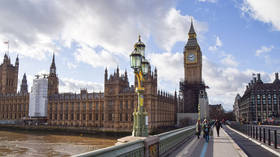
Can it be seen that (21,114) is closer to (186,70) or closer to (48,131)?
(48,131)

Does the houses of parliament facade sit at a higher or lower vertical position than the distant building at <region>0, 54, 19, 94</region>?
lower

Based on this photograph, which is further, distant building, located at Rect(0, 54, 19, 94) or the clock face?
A: distant building, located at Rect(0, 54, 19, 94)

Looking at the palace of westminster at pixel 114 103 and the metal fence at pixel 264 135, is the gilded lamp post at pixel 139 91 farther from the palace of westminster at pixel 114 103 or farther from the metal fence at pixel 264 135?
the palace of westminster at pixel 114 103

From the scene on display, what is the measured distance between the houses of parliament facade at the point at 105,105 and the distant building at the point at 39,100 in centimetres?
238

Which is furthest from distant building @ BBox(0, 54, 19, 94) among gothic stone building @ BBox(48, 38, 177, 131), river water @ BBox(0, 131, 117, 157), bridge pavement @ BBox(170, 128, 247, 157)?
bridge pavement @ BBox(170, 128, 247, 157)

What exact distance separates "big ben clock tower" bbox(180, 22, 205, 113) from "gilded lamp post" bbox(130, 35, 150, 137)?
75.7m

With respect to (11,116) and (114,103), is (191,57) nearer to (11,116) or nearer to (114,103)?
(114,103)

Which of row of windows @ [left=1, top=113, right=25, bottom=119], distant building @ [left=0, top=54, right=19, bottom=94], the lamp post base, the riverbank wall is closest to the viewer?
the lamp post base

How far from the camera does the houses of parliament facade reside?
245 ft

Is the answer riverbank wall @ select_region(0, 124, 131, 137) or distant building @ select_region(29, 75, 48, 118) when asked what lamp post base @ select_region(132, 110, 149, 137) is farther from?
distant building @ select_region(29, 75, 48, 118)

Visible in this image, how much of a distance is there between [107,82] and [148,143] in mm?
71637

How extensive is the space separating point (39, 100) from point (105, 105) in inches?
1334

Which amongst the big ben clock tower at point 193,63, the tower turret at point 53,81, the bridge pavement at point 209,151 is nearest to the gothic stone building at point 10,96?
the tower turret at point 53,81

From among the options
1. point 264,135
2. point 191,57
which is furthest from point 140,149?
point 191,57
